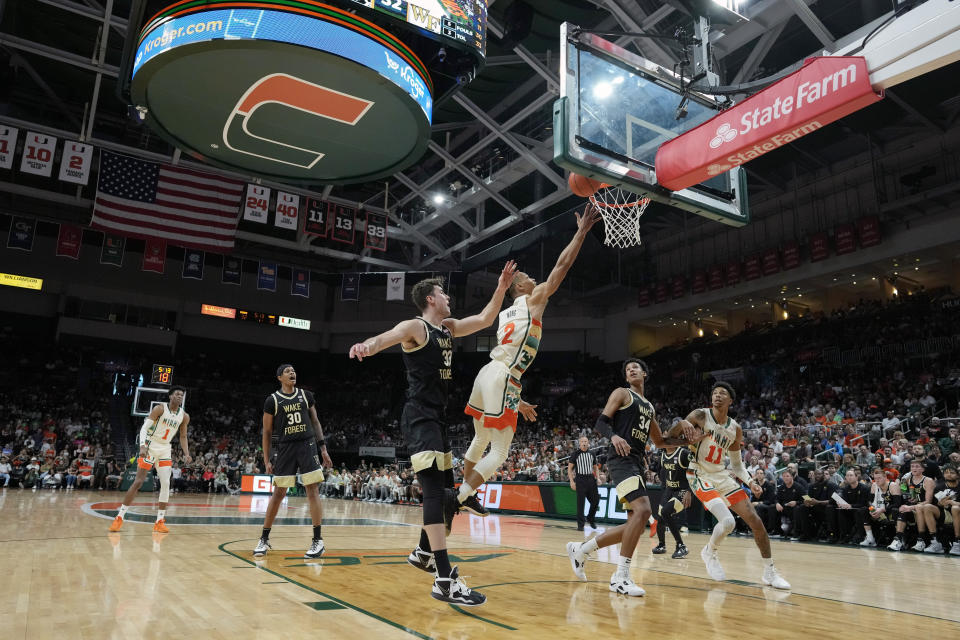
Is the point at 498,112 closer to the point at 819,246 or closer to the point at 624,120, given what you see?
the point at 819,246

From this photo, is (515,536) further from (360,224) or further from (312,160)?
(360,224)

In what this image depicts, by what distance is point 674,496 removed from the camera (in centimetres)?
834

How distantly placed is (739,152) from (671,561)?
15.4ft

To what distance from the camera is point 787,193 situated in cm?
2680

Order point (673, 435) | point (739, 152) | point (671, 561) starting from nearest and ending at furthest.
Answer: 1. point (673, 435)
2. point (739, 152)
3. point (671, 561)

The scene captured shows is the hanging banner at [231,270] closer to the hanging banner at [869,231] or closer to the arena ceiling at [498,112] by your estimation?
the arena ceiling at [498,112]

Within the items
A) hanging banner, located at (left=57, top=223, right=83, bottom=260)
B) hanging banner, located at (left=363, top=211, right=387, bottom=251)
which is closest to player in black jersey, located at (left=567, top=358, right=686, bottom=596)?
hanging banner, located at (left=363, top=211, right=387, bottom=251)

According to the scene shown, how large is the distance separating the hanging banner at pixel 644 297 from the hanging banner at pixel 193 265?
19974mm

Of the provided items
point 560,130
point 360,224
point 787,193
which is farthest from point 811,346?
point 560,130

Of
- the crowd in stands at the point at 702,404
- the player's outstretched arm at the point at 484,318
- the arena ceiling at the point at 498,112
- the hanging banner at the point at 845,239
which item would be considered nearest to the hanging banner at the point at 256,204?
the arena ceiling at the point at 498,112

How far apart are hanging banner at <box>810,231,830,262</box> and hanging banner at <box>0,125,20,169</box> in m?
26.6

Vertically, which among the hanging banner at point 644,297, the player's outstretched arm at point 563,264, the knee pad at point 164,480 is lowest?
the knee pad at point 164,480

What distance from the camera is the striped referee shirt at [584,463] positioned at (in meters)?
11.4

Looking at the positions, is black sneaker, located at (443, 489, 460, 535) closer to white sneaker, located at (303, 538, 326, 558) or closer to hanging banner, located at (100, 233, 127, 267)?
white sneaker, located at (303, 538, 326, 558)
